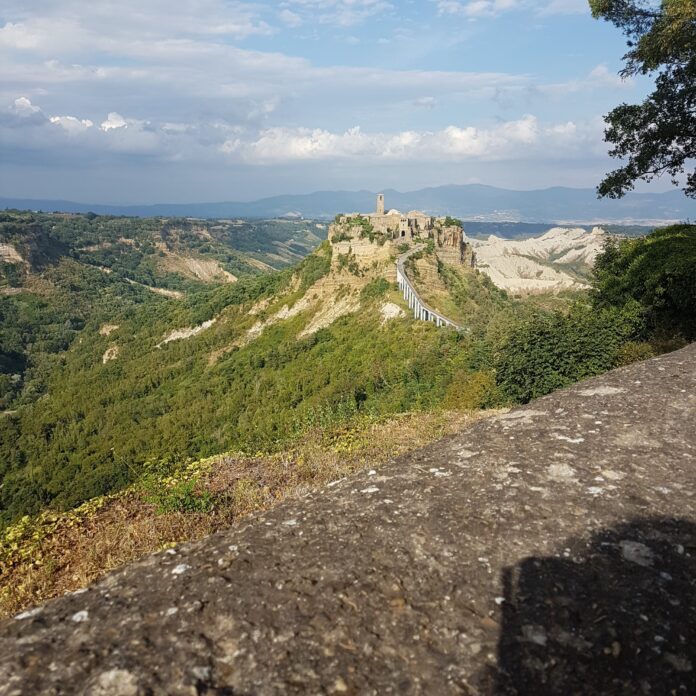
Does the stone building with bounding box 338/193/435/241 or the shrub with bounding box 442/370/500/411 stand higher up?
the stone building with bounding box 338/193/435/241

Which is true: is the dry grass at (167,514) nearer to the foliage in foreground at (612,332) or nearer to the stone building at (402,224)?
the foliage in foreground at (612,332)

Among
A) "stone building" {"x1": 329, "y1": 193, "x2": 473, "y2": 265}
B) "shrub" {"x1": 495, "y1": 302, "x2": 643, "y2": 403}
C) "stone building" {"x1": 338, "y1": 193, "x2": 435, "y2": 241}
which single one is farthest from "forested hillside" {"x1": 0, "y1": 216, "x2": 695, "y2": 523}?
"stone building" {"x1": 338, "y1": 193, "x2": 435, "y2": 241}

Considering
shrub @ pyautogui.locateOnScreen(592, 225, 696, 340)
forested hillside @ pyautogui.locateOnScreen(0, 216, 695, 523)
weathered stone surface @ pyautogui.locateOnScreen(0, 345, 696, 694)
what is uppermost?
shrub @ pyautogui.locateOnScreen(592, 225, 696, 340)

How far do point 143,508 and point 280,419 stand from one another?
28736 mm

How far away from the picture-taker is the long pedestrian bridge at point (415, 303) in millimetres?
39872

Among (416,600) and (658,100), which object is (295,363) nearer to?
(658,100)

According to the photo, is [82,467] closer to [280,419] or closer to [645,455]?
[280,419]

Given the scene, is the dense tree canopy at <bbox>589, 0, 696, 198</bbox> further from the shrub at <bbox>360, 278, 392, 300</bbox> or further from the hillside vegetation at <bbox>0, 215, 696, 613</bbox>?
the shrub at <bbox>360, 278, 392, 300</bbox>

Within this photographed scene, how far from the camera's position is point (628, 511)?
512 cm

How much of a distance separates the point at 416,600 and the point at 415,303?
135 ft

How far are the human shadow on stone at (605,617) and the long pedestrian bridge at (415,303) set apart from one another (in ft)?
99.7

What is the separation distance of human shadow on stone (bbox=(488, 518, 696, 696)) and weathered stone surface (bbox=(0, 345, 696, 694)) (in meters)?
0.01

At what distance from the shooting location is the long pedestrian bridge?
39.9 metres

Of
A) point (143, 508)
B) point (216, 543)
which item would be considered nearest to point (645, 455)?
point (216, 543)
